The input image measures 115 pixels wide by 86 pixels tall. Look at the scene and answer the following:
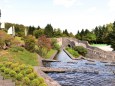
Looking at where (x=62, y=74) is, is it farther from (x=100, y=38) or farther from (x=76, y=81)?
(x=100, y=38)

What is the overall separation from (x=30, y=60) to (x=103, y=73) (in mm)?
10883

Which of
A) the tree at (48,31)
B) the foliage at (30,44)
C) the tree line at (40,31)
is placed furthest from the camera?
the tree at (48,31)

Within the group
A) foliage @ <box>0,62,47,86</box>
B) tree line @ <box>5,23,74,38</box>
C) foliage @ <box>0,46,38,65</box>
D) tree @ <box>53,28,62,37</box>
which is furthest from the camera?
tree @ <box>53,28,62,37</box>

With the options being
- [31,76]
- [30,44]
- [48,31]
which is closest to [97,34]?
[48,31]

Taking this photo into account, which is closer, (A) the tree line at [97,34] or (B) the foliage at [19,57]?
(B) the foliage at [19,57]

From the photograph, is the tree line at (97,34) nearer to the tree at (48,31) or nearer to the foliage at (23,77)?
the tree at (48,31)

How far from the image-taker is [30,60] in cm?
4244

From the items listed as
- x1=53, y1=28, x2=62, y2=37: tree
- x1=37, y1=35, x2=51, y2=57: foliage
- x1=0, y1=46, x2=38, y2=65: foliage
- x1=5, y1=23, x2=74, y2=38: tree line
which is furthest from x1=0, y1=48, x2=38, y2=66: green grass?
x1=53, y1=28, x2=62, y2=37: tree

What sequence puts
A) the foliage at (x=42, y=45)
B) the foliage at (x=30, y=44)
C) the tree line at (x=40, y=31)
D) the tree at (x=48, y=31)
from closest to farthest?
the foliage at (x=30, y=44), the foliage at (x=42, y=45), the tree line at (x=40, y=31), the tree at (x=48, y=31)

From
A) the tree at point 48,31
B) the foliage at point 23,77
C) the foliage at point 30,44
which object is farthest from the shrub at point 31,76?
the tree at point 48,31

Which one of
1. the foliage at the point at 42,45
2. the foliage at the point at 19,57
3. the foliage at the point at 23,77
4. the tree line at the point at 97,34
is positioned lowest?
the foliage at the point at 23,77

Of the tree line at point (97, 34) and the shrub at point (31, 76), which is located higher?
the tree line at point (97, 34)

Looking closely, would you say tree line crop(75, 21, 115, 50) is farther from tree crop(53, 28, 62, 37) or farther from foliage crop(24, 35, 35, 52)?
foliage crop(24, 35, 35, 52)

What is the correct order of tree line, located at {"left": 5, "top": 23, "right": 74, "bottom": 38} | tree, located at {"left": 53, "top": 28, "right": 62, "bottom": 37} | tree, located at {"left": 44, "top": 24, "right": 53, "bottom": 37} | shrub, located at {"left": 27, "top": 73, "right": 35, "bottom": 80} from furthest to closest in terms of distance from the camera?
tree, located at {"left": 53, "top": 28, "right": 62, "bottom": 37}, tree, located at {"left": 44, "top": 24, "right": 53, "bottom": 37}, tree line, located at {"left": 5, "top": 23, "right": 74, "bottom": 38}, shrub, located at {"left": 27, "top": 73, "right": 35, "bottom": 80}
